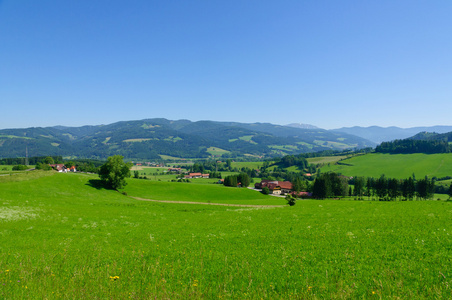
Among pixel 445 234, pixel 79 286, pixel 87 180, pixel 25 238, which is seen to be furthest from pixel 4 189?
pixel 445 234

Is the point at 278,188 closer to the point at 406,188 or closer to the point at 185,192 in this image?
the point at 406,188

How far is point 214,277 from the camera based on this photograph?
8820 millimetres

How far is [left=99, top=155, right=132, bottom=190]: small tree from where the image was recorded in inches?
2943

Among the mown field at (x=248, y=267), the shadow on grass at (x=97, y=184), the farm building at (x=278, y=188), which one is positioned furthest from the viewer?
the farm building at (x=278, y=188)

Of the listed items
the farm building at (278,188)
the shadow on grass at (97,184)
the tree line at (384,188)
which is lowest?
the farm building at (278,188)

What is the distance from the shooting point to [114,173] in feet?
244

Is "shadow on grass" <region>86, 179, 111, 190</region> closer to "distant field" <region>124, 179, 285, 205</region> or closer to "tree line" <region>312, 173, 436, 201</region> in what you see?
"distant field" <region>124, 179, 285, 205</region>

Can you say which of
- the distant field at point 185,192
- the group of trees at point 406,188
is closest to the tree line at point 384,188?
the group of trees at point 406,188

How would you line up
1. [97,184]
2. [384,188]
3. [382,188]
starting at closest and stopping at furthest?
[97,184] → [384,188] → [382,188]

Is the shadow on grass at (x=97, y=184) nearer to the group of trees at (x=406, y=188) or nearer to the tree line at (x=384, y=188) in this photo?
the tree line at (x=384, y=188)

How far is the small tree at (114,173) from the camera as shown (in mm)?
74750

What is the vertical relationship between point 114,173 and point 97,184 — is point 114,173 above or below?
above

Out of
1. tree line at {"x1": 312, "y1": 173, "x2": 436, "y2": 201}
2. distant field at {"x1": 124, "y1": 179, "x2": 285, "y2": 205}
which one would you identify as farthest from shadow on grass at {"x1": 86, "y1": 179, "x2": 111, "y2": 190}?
tree line at {"x1": 312, "y1": 173, "x2": 436, "y2": 201}

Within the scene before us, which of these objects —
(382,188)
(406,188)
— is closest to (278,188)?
(382,188)
